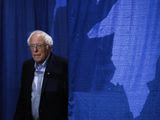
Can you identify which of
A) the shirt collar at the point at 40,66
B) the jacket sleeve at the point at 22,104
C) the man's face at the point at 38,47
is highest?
the man's face at the point at 38,47

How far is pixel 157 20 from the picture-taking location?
2.47 m

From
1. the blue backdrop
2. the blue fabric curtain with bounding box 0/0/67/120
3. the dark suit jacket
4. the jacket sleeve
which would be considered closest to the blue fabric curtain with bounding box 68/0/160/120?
the blue backdrop

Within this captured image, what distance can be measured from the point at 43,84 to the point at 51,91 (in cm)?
9

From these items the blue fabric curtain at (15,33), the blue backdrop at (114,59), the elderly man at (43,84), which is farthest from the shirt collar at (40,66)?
the blue backdrop at (114,59)

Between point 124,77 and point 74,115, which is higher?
point 124,77

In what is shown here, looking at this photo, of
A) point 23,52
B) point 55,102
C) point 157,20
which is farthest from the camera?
point 23,52


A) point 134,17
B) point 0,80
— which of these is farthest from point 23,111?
point 134,17

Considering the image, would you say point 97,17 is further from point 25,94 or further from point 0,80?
point 0,80

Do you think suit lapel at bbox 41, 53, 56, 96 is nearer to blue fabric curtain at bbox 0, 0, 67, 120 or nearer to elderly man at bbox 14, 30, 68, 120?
elderly man at bbox 14, 30, 68, 120

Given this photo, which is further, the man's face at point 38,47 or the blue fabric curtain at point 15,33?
the blue fabric curtain at point 15,33

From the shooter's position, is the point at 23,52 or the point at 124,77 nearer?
the point at 124,77

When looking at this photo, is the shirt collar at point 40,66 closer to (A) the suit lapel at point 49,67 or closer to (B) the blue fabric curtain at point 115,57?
(A) the suit lapel at point 49,67

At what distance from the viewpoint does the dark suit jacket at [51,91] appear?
9.80ft

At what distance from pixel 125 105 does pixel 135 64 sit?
287 mm
